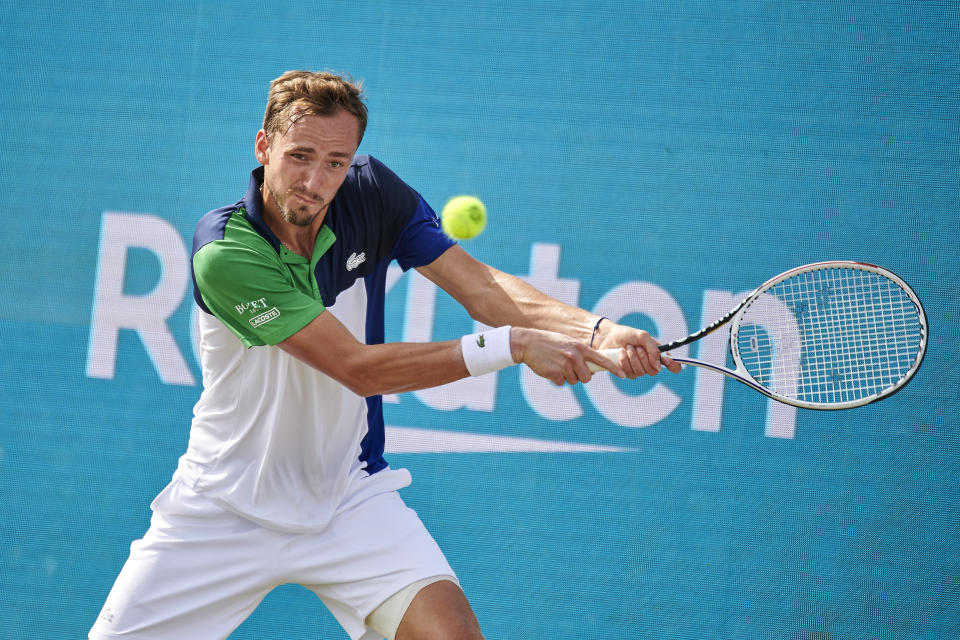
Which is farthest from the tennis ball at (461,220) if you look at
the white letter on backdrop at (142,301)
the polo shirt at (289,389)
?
the white letter on backdrop at (142,301)

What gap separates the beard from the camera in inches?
90.0

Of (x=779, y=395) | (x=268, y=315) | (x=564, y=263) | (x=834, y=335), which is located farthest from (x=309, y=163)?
(x=834, y=335)

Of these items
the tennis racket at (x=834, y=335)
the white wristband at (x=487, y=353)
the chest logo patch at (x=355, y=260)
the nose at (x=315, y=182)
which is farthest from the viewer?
the tennis racket at (x=834, y=335)

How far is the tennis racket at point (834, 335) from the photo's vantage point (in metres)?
3.10

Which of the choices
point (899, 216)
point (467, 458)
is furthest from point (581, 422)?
point (899, 216)

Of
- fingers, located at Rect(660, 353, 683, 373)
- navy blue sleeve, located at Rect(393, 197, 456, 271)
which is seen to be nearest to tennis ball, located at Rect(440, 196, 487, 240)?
navy blue sleeve, located at Rect(393, 197, 456, 271)

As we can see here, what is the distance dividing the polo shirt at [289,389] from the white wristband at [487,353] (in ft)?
1.40

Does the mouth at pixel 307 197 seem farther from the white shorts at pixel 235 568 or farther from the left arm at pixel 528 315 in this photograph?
the white shorts at pixel 235 568

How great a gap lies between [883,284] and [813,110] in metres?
0.69

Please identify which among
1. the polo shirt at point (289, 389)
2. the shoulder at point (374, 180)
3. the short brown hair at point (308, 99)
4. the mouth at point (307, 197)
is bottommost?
the polo shirt at point (289, 389)

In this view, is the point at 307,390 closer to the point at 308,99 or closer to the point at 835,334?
the point at 308,99

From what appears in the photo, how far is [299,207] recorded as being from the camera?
90.7 inches

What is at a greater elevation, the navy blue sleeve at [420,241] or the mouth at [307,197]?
the mouth at [307,197]

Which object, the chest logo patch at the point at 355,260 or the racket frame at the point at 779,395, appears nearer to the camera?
the racket frame at the point at 779,395
